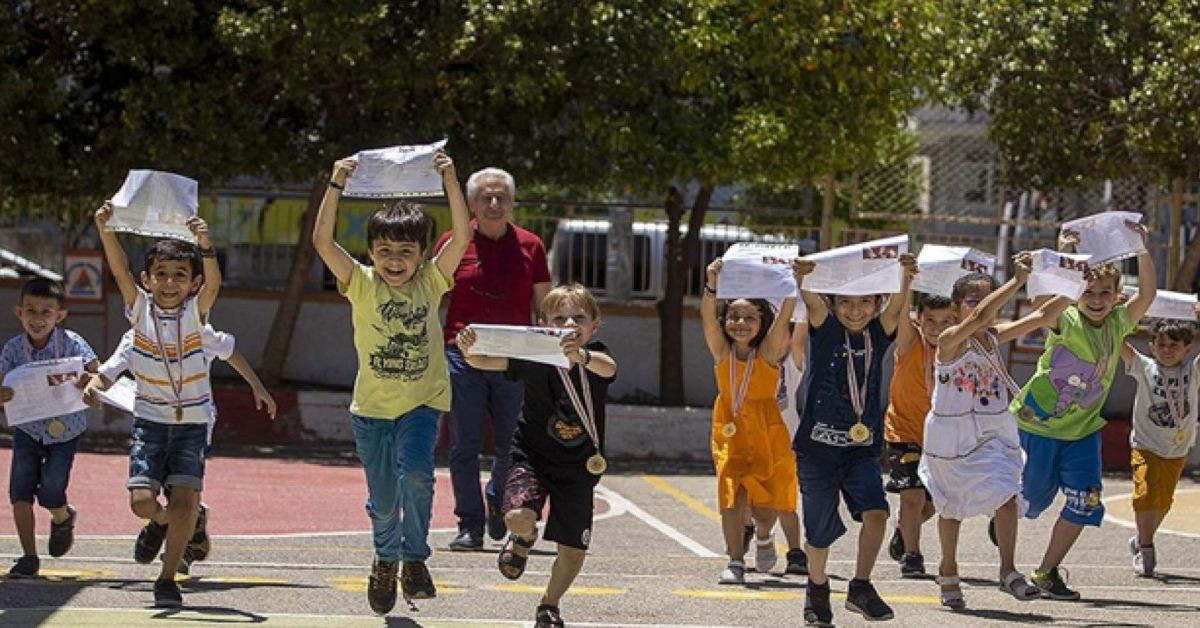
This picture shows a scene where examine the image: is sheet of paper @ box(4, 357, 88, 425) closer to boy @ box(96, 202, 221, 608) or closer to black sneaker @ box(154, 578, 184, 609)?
boy @ box(96, 202, 221, 608)

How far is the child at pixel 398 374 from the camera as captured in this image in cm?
865

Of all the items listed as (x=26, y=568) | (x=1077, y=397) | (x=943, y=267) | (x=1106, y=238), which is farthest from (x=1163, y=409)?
(x=26, y=568)

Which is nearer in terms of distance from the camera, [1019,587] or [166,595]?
[166,595]

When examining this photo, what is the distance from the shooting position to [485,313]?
11.5 m

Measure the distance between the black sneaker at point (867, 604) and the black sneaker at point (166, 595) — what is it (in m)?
2.81

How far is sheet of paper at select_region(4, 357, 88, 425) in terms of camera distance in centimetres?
989

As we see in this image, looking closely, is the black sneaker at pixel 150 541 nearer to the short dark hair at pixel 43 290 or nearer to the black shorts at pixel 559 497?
the short dark hair at pixel 43 290

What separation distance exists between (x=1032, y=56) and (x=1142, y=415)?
8358 millimetres

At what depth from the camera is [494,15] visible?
17.5 metres

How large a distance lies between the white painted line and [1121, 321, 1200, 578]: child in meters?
2.42

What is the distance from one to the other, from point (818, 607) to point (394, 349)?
205 cm

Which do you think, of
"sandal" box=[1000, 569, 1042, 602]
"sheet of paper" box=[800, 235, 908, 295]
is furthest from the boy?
"sandal" box=[1000, 569, 1042, 602]

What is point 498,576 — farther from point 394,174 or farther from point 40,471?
point 394,174

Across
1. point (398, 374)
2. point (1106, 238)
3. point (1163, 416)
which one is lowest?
point (1163, 416)
